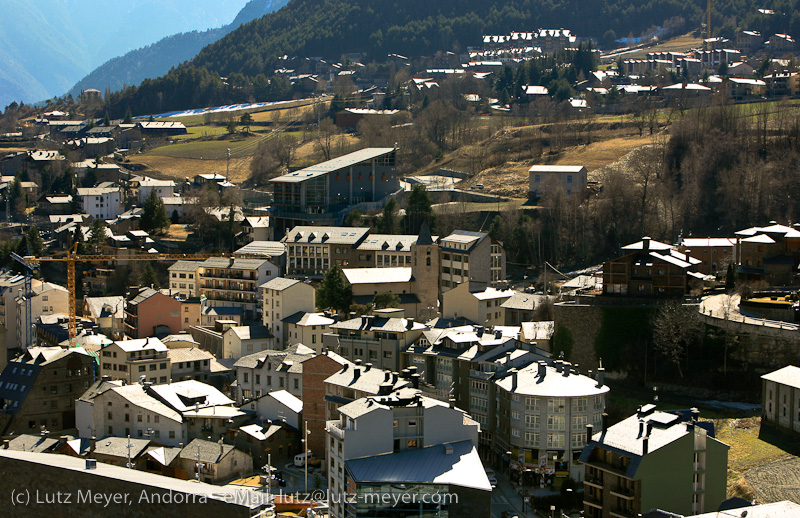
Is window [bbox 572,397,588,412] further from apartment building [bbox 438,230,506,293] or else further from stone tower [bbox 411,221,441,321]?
stone tower [bbox 411,221,441,321]

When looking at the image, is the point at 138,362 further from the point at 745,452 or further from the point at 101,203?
the point at 101,203

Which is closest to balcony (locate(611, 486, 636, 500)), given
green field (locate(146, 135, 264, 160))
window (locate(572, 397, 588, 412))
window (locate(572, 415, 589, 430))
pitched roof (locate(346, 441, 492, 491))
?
pitched roof (locate(346, 441, 492, 491))

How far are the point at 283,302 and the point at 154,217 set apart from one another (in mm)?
21772

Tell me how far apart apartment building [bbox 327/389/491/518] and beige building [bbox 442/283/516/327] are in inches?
544

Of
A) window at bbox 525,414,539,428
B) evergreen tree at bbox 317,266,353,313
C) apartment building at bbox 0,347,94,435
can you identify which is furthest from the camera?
evergreen tree at bbox 317,266,353,313

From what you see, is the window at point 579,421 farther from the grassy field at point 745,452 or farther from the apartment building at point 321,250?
the apartment building at point 321,250

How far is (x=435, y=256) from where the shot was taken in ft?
184

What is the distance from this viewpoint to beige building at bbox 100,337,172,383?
49281mm

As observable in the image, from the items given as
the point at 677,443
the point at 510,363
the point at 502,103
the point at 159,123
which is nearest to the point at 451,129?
the point at 502,103

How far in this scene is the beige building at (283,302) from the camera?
54.1 meters

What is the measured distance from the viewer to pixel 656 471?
32062mm

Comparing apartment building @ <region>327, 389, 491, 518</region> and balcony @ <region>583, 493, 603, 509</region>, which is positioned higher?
apartment building @ <region>327, 389, 491, 518</region>

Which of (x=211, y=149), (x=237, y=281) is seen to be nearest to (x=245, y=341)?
(x=237, y=281)

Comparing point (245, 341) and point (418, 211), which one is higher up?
point (418, 211)
